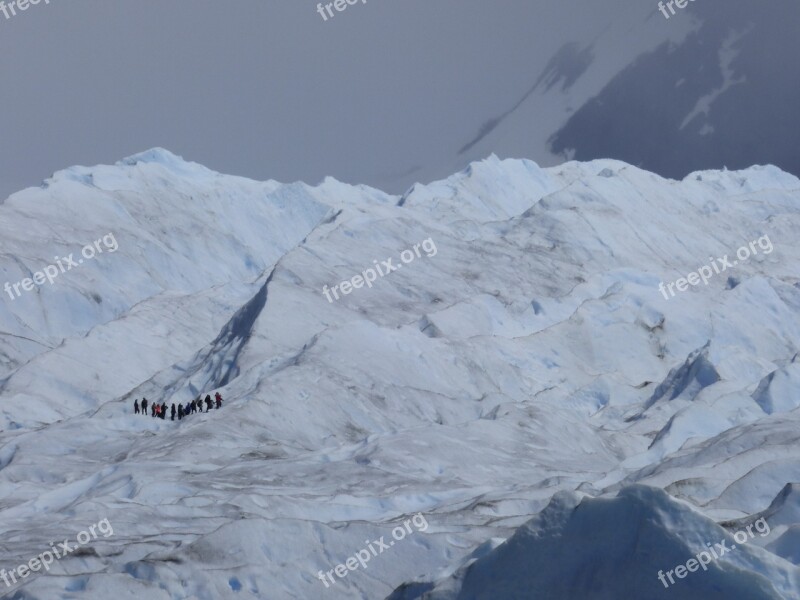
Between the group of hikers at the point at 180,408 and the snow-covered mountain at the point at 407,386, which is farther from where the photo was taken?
the group of hikers at the point at 180,408

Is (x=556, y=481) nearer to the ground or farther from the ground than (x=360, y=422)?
nearer to the ground

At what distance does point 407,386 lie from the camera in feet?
141

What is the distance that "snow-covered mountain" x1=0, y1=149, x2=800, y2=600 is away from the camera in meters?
22.0

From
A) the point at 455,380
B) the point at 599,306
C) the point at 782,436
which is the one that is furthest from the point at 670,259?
the point at 782,436

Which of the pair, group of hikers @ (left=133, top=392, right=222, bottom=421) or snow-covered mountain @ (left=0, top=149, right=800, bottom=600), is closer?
snow-covered mountain @ (left=0, top=149, right=800, bottom=600)

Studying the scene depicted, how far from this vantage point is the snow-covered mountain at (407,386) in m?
22.0

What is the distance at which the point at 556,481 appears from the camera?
3059 centimetres

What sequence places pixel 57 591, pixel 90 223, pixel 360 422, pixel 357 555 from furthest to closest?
pixel 90 223, pixel 360 422, pixel 357 555, pixel 57 591

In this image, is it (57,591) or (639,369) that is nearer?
(57,591)

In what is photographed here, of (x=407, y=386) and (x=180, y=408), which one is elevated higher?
(x=180, y=408)

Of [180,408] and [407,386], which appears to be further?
[407,386]

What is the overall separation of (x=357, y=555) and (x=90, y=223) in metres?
58.2

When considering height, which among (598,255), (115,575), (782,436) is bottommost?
(782,436)

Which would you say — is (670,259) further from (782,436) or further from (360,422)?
(782,436)
